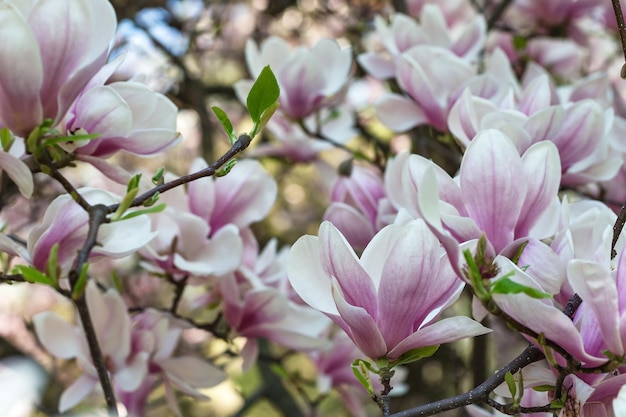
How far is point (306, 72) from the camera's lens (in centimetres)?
96

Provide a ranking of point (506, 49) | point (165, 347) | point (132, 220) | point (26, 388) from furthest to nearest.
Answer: point (506, 49) < point (165, 347) < point (132, 220) < point (26, 388)

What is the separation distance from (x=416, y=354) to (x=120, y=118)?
0.28 meters

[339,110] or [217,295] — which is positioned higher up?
[339,110]

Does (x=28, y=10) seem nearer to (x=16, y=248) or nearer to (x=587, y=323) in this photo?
(x=16, y=248)

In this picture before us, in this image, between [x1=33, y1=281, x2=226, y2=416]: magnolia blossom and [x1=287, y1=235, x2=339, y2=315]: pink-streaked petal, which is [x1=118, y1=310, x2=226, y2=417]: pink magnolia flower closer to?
[x1=33, y1=281, x2=226, y2=416]: magnolia blossom

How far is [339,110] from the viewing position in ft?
3.61

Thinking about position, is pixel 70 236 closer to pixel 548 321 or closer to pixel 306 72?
pixel 548 321

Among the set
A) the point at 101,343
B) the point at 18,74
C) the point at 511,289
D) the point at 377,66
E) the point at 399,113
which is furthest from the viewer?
the point at 377,66

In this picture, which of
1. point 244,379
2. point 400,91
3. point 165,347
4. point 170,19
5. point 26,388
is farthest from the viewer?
point 244,379

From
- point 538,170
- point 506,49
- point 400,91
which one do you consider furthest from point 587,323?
point 506,49

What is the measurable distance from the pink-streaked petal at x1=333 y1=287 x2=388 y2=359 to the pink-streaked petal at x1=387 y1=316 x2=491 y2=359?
2cm

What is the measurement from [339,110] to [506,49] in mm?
315

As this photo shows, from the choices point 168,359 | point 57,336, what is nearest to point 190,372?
point 168,359

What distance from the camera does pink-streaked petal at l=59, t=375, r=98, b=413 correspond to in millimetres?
767
